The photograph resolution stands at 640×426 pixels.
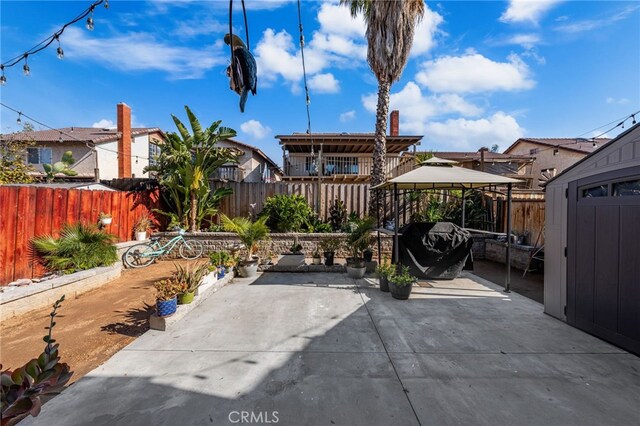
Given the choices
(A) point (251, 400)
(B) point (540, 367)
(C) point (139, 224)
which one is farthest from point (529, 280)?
(C) point (139, 224)

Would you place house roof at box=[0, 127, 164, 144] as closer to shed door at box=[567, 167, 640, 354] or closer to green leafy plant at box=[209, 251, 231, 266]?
green leafy plant at box=[209, 251, 231, 266]

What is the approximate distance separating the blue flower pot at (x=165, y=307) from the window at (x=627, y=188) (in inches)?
244

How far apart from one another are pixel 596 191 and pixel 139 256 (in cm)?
1007

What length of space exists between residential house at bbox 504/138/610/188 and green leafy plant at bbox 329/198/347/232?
17006 mm

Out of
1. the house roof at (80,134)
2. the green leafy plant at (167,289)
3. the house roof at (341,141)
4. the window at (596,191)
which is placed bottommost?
the green leafy plant at (167,289)

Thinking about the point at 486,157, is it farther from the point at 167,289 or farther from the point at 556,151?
the point at 167,289

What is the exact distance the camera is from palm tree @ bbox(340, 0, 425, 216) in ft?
28.9

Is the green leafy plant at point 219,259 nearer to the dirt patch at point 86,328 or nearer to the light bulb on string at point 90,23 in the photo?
the dirt patch at point 86,328

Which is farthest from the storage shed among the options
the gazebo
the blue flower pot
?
the blue flower pot

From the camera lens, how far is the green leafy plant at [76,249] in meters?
5.73

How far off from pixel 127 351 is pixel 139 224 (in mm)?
6811

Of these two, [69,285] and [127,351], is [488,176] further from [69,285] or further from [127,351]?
[69,285]

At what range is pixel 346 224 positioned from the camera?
9859 mm

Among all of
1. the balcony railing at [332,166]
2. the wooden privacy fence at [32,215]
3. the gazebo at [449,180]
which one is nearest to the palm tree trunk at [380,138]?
the gazebo at [449,180]
